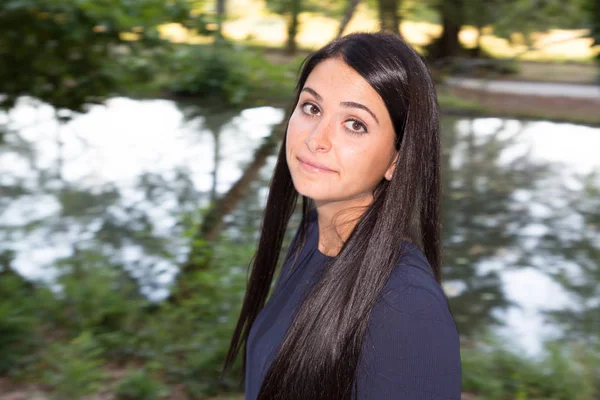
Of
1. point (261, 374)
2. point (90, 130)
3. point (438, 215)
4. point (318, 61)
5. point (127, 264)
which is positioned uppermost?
point (318, 61)

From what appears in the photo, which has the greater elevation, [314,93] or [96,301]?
[314,93]

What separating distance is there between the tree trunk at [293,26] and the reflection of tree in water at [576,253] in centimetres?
864

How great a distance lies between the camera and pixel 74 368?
12.2 ft

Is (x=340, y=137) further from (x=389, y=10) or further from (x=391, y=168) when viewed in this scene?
(x=389, y=10)

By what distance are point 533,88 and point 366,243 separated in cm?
1585

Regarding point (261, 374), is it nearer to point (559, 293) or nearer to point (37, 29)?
point (37, 29)

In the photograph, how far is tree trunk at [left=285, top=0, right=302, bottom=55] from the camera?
15.7 m

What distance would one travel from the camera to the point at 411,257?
1437 millimetres

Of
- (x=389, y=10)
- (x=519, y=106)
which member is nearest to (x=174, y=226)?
(x=389, y=10)

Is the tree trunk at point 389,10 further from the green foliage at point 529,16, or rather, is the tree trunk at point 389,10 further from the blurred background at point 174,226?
the green foliage at point 529,16

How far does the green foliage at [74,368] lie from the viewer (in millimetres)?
3668

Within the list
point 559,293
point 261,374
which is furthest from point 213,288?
point 261,374

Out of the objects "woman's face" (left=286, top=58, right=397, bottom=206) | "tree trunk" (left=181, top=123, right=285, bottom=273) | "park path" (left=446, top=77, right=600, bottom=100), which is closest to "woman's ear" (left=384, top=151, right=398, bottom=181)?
"woman's face" (left=286, top=58, right=397, bottom=206)

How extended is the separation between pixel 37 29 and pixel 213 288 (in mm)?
1938
